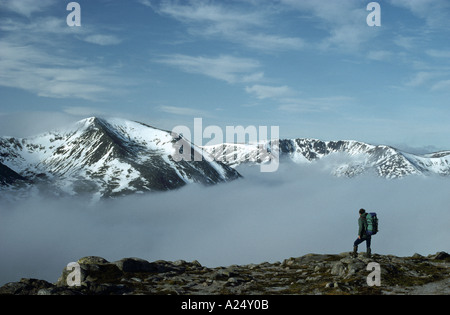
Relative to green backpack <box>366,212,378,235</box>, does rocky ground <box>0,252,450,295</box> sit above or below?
below

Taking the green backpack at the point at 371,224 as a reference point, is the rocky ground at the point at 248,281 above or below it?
below

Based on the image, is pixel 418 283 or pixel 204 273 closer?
pixel 418 283

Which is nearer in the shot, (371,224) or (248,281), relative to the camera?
(371,224)

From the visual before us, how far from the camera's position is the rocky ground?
112 ft

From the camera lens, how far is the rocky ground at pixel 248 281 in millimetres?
34062

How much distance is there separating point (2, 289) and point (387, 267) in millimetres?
37705

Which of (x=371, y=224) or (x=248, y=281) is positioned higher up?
Result: (x=371, y=224)

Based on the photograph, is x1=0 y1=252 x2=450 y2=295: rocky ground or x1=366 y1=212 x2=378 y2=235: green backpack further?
x1=366 y1=212 x2=378 y2=235: green backpack

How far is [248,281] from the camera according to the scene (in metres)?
41.8

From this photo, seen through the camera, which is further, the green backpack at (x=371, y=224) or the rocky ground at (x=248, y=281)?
the green backpack at (x=371, y=224)
